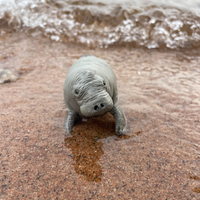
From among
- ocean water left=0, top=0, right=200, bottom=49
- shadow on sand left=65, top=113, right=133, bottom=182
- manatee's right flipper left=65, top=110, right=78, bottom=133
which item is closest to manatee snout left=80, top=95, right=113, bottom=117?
shadow on sand left=65, top=113, right=133, bottom=182

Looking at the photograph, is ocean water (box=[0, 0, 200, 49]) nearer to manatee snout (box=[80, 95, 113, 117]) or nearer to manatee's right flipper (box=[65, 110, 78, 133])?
manatee's right flipper (box=[65, 110, 78, 133])

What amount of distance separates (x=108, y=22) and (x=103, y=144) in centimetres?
679

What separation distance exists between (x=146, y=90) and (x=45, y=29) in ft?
19.2

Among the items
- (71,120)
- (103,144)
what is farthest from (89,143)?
(71,120)

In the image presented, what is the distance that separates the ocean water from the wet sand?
9.65 ft

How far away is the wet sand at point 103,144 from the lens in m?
1.94

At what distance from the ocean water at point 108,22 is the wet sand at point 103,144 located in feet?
9.65

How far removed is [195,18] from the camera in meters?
7.54

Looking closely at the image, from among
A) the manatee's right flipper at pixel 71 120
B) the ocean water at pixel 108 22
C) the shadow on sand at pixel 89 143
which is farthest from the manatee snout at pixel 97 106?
the ocean water at pixel 108 22

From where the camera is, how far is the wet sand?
1.94 m

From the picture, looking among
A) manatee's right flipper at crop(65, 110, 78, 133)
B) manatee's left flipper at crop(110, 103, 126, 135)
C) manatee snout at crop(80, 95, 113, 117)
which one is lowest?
manatee's right flipper at crop(65, 110, 78, 133)

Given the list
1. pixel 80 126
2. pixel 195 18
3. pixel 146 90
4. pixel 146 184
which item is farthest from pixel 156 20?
pixel 146 184

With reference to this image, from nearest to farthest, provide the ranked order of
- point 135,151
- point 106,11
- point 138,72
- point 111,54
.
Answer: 1. point 135,151
2. point 138,72
3. point 111,54
4. point 106,11

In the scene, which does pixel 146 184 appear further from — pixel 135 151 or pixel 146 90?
pixel 146 90
